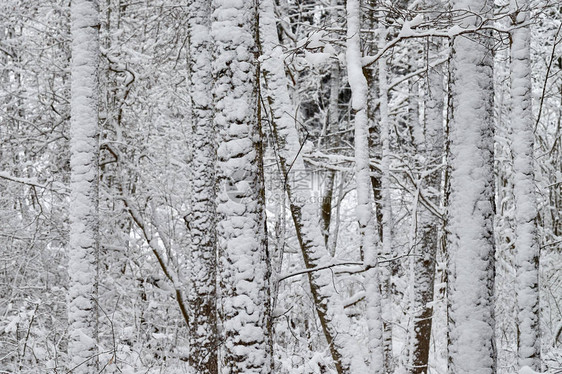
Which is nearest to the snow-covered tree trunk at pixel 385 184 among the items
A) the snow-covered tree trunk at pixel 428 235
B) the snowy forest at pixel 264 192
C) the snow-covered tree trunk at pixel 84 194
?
the snowy forest at pixel 264 192

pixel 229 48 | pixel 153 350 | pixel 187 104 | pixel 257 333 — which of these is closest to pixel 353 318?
pixel 153 350

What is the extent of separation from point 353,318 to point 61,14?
833 centimetres

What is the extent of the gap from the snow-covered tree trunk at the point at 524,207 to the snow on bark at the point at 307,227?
1.65m

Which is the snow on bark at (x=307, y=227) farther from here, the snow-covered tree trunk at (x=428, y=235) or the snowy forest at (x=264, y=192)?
the snow-covered tree trunk at (x=428, y=235)

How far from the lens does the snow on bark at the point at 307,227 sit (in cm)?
468

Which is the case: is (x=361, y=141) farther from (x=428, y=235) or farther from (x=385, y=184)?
(x=428, y=235)

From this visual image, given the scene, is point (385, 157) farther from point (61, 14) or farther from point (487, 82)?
point (61, 14)

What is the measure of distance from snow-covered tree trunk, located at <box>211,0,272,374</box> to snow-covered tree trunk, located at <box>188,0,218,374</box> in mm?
2702

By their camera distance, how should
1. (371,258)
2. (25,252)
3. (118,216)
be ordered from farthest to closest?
(118,216)
(25,252)
(371,258)

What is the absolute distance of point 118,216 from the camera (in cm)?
913

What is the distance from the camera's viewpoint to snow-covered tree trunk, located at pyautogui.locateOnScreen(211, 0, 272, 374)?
323 cm

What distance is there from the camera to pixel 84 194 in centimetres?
518

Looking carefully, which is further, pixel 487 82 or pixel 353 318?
pixel 353 318

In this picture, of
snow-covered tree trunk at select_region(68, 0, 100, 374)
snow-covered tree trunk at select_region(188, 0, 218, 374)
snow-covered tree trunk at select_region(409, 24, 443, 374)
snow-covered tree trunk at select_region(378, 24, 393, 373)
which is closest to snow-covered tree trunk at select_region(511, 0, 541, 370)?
snow-covered tree trunk at select_region(378, 24, 393, 373)
